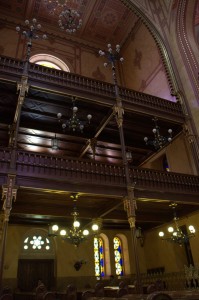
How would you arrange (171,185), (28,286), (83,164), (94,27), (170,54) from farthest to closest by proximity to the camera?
(94,27) < (170,54) < (28,286) < (171,185) < (83,164)

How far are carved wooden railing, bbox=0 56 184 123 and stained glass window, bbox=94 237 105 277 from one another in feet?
26.6

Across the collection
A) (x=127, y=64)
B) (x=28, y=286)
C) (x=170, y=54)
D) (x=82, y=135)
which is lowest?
(x=28, y=286)

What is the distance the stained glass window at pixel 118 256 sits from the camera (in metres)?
15.6

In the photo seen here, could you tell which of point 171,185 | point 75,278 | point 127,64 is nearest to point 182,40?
point 127,64

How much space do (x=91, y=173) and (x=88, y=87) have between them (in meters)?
4.30

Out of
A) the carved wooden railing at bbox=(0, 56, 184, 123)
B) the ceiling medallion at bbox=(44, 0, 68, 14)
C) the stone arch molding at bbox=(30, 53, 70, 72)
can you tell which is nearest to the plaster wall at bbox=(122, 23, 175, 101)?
the carved wooden railing at bbox=(0, 56, 184, 123)

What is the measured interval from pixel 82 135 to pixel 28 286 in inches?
319

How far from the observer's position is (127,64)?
19.8 meters

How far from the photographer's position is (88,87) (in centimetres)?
1233

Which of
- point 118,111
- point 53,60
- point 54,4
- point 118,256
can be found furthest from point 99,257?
point 54,4

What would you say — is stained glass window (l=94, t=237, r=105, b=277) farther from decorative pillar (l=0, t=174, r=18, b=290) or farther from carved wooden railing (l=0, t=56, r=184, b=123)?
carved wooden railing (l=0, t=56, r=184, b=123)

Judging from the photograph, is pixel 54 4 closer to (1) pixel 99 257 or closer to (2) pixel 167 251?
(1) pixel 99 257

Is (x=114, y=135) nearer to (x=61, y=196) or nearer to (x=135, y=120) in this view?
(x=135, y=120)

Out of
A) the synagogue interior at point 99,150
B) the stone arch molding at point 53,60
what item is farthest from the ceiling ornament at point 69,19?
the stone arch molding at point 53,60
